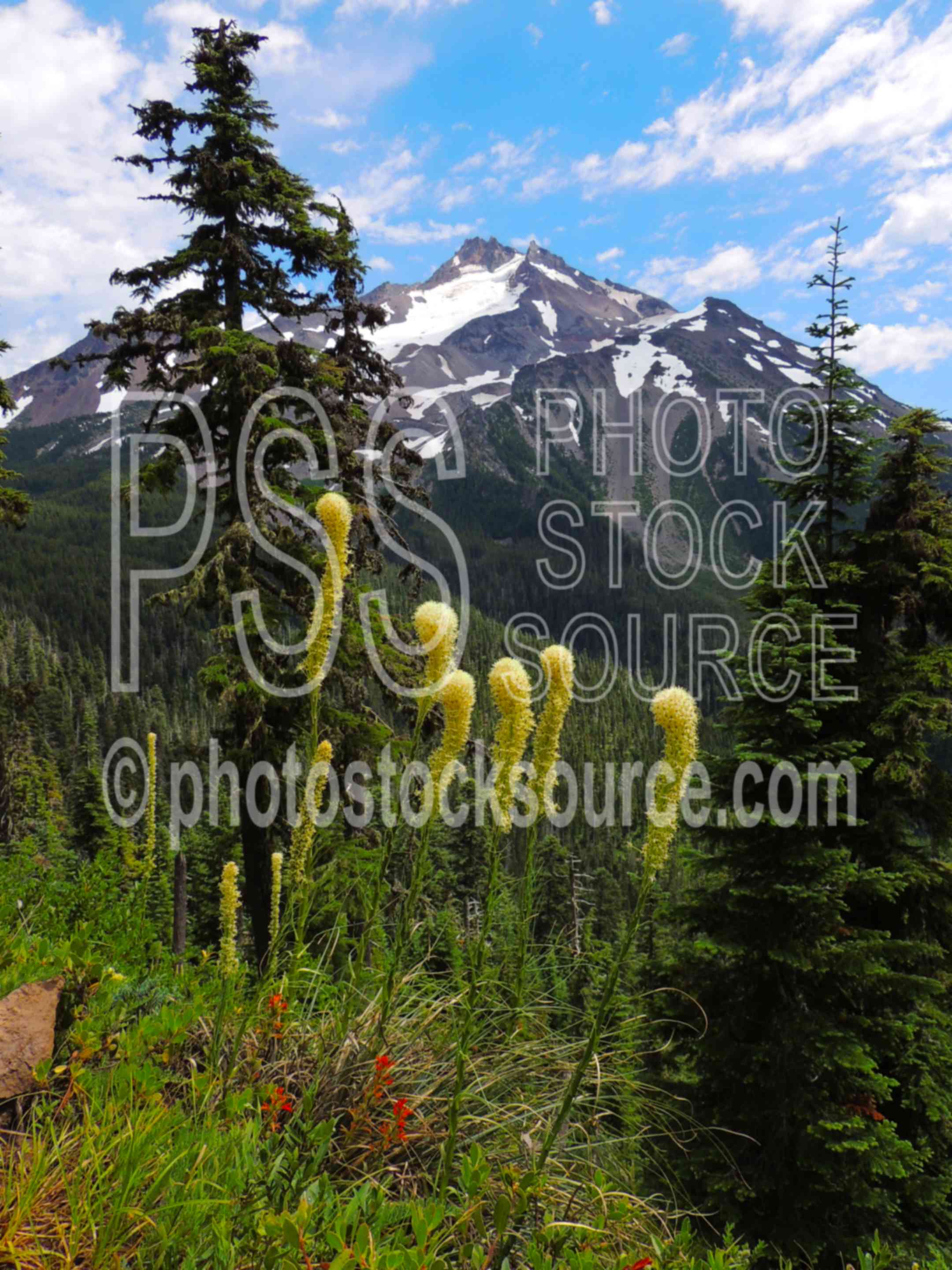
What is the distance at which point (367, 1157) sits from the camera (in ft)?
10.4

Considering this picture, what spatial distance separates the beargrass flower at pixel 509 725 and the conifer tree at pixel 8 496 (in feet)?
38.9

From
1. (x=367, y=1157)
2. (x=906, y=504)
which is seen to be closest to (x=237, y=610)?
(x=367, y=1157)

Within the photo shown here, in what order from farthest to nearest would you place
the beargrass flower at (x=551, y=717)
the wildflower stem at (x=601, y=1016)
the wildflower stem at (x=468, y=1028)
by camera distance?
the beargrass flower at (x=551, y=717) < the wildflower stem at (x=468, y=1028) < the wildflower stem at (x=601, y=1016)

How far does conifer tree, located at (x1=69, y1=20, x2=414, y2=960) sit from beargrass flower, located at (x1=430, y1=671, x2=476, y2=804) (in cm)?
808

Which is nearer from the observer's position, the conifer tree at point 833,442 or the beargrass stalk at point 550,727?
the beargrass stalk at point 550,727

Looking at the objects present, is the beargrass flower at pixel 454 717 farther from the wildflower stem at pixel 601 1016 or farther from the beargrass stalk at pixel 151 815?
the beargrass stalk at pixel 151 815

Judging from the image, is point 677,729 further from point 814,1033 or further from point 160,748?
point 160,748

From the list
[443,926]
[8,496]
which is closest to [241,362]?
[8,496]

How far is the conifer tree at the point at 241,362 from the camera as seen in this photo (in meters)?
10.7

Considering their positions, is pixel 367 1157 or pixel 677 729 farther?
pixel 367 1157

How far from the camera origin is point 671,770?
2.49 meters

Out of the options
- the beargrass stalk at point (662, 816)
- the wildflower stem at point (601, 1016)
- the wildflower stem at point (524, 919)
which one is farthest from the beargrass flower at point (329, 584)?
the wildflower stem at point (601, 1016)

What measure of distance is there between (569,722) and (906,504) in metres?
115

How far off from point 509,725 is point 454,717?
8.1 inches
